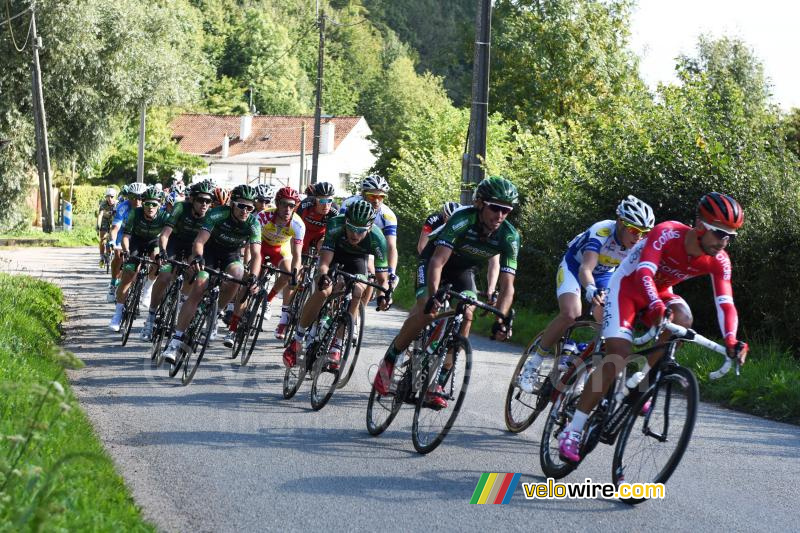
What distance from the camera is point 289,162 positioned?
93562 millimetres

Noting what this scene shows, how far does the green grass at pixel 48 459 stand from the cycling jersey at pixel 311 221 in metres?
4.37

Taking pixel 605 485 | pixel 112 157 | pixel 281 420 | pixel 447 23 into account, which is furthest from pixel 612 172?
pixel 447 23

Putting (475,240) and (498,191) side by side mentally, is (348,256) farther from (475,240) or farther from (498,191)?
(498,191)

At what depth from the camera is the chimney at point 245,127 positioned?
9681 cm

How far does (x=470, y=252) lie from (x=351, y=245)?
2.26 meters

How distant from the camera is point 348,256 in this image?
426 inches

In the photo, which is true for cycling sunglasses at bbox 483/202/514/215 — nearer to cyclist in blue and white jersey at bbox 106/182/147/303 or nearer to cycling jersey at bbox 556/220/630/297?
cycling jersey at bbox 556/220/630/297

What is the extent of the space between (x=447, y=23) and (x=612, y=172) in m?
131

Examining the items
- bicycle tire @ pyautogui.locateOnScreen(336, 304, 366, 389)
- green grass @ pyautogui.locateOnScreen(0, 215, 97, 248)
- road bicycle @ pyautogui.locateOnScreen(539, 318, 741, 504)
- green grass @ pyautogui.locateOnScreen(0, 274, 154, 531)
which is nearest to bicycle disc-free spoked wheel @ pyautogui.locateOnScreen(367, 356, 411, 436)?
bicycle tire @ pyautogui.locateOnScreen(336, 304, 366, 389)

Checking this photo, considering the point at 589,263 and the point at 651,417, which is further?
the point at 589,263

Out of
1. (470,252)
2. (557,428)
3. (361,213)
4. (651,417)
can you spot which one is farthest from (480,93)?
(651,417)

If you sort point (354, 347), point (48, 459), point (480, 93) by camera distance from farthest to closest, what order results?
point (480, 93) < point (354, 347) < point (48, 459)

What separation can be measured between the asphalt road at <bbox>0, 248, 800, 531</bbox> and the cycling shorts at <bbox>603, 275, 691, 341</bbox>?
0.97 metres

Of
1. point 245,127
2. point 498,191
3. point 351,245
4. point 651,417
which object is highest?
point 245,127
